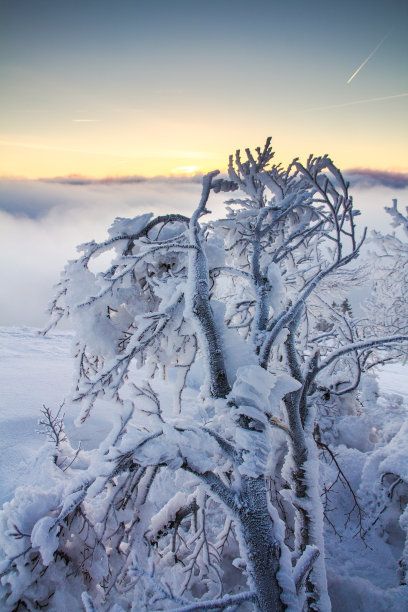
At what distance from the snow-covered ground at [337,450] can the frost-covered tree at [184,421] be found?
0.73m

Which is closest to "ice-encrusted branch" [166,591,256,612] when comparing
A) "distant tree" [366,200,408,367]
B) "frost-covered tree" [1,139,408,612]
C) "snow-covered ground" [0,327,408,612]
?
"frost-covered tree" [1,139,408,612]

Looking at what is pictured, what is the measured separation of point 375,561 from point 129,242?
24.3ft

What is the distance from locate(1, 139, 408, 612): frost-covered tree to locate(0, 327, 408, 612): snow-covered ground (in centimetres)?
73

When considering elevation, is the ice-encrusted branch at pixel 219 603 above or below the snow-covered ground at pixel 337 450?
above

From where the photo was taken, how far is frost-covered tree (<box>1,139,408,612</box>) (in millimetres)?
2355

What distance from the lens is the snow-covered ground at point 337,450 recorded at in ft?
14.7

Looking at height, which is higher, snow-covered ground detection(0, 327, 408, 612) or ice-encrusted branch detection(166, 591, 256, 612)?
ice-encrusted branch detection(166, 591, 256, 612)

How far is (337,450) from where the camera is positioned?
295 inches

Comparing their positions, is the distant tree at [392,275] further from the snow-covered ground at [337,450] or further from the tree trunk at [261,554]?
the tree trunk at [261,554]

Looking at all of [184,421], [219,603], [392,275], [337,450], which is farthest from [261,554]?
[392,275]

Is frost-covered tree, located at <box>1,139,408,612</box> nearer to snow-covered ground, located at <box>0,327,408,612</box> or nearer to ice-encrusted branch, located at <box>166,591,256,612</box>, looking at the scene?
ice-encrusted branch, located at <box>166,591,256,612</box>

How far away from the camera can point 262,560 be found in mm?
2428

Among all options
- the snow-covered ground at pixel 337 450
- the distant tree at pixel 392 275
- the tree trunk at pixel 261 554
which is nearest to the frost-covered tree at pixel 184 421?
the tree trunk at pixel 261 554

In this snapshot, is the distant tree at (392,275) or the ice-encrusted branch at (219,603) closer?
the ice-encrusted branch at (219,603)
